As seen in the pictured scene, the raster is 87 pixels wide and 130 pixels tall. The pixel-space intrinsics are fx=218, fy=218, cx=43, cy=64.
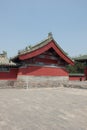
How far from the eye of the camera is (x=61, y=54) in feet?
81.7

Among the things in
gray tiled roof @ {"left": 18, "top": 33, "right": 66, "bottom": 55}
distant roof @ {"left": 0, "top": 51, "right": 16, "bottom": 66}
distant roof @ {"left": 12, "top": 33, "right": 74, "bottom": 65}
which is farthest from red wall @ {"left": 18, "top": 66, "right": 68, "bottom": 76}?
distant roof @ {"left": 0, "top": 51, "right": 16, "bottom": 66}

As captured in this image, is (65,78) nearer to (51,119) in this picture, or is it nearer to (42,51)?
(42,51)

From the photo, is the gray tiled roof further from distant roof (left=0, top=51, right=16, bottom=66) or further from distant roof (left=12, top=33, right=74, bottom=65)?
distant roof (left=0, top=51, right=16, bottom=66)

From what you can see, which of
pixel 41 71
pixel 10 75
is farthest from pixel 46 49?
pixel 10 75

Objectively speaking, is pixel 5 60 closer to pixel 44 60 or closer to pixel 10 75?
pixel 10 75

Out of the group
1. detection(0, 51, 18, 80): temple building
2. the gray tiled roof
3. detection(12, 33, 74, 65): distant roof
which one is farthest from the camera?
detection(0, 51, 18, 80): temple building

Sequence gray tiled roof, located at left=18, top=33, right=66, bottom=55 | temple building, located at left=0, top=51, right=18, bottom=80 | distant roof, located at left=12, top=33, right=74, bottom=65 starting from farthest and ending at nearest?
temple building, located at left=0, top=51, right=18, bottom=80 < gray tiled roof, located at left=18, top=33, right=66, bottom=55 < distant roof, located at left=12, top=33, right=74, bottom=65

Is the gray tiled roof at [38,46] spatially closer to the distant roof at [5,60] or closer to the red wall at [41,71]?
the red wall at [41,71]

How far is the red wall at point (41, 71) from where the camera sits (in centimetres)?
2337

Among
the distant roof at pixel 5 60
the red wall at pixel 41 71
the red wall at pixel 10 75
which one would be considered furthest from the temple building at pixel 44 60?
the red wall at pixel 10 75

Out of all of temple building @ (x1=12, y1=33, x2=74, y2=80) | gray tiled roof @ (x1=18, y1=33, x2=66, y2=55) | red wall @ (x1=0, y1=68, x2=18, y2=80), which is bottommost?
red wall @ (x1=0, y1=68, x2=18, y2=80)

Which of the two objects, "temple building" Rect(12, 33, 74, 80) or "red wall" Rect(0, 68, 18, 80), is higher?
"temple building" Rect(12, 33, 74, 80)

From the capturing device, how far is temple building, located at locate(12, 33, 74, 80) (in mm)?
23250

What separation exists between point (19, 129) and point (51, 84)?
1763 cm
